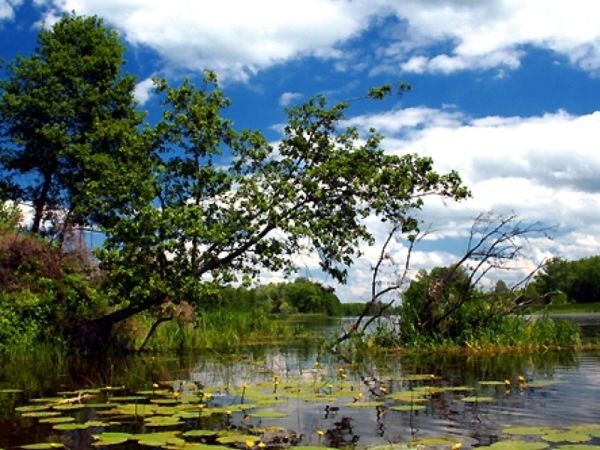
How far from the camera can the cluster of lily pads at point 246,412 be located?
7.01 m

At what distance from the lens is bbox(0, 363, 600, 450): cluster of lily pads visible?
276 inches

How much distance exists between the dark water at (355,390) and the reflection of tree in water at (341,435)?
1 cm

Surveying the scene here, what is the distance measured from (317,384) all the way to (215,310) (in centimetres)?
1622

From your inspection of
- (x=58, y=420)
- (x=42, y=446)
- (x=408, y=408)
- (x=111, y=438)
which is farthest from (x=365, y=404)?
(x=42, y=446)

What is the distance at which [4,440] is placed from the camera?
25.6ft

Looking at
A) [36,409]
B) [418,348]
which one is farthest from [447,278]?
[36,409]

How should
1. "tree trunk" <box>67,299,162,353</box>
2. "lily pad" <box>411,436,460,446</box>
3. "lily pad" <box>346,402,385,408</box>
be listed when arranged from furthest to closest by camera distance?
"tree trunk" <box>67,299,162,353</box>, "lily pad" <box>346,402,385,408</box>, "lily pad" <box>411,436,460,446</box>

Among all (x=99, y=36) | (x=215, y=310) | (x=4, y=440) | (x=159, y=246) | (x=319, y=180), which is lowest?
(x=4, y=440)

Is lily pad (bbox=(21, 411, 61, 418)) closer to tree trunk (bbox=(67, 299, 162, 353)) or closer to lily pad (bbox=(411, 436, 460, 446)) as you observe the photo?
lily pad (bbox=(411, 436, 460, 446))

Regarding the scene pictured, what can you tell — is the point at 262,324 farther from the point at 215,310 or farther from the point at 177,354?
the point at 177,354

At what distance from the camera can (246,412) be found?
9266 mm

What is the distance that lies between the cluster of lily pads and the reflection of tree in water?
55 mm

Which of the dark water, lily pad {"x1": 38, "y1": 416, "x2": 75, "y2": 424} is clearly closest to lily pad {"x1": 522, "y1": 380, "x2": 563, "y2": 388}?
the dark water

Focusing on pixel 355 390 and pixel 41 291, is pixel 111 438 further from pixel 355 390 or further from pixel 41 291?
pixel 41 291
